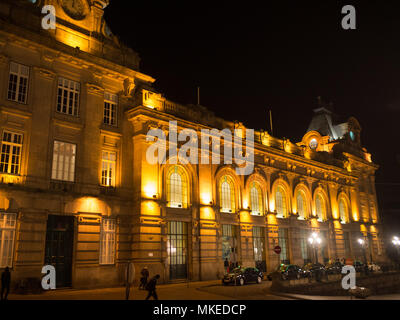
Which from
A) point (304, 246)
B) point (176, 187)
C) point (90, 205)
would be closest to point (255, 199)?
point (304, 246)

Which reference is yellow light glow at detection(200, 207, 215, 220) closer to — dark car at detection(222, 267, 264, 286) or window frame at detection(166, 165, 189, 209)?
window frame at detection(166, 165, 189, 209)

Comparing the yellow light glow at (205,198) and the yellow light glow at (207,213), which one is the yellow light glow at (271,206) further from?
the yellow light glow at (205,198)

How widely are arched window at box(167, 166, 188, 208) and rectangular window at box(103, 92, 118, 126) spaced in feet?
21.3

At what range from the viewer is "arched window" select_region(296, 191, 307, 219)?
46781 mm

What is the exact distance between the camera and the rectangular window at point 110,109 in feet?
98.6

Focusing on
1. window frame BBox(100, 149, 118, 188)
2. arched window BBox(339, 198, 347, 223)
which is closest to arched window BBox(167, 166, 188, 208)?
window frame BBox(100, 149, 118, 188)

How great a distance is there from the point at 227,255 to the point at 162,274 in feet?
29.0

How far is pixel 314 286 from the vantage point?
2869 cm

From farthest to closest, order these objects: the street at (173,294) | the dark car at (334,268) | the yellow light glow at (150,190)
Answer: the dark car at (334,268) → the yellow light glow at (150,190) → the street at (173,294)

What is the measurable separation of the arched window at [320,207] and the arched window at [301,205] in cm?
284

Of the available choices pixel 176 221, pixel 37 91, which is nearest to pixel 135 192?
pixel 176 221

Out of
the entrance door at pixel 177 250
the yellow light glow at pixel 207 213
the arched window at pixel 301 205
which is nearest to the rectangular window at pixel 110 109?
the entrance door at pixel 177 250

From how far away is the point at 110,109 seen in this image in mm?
30391

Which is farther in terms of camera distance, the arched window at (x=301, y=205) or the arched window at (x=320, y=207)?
the arched window at (x=320, y=207)
